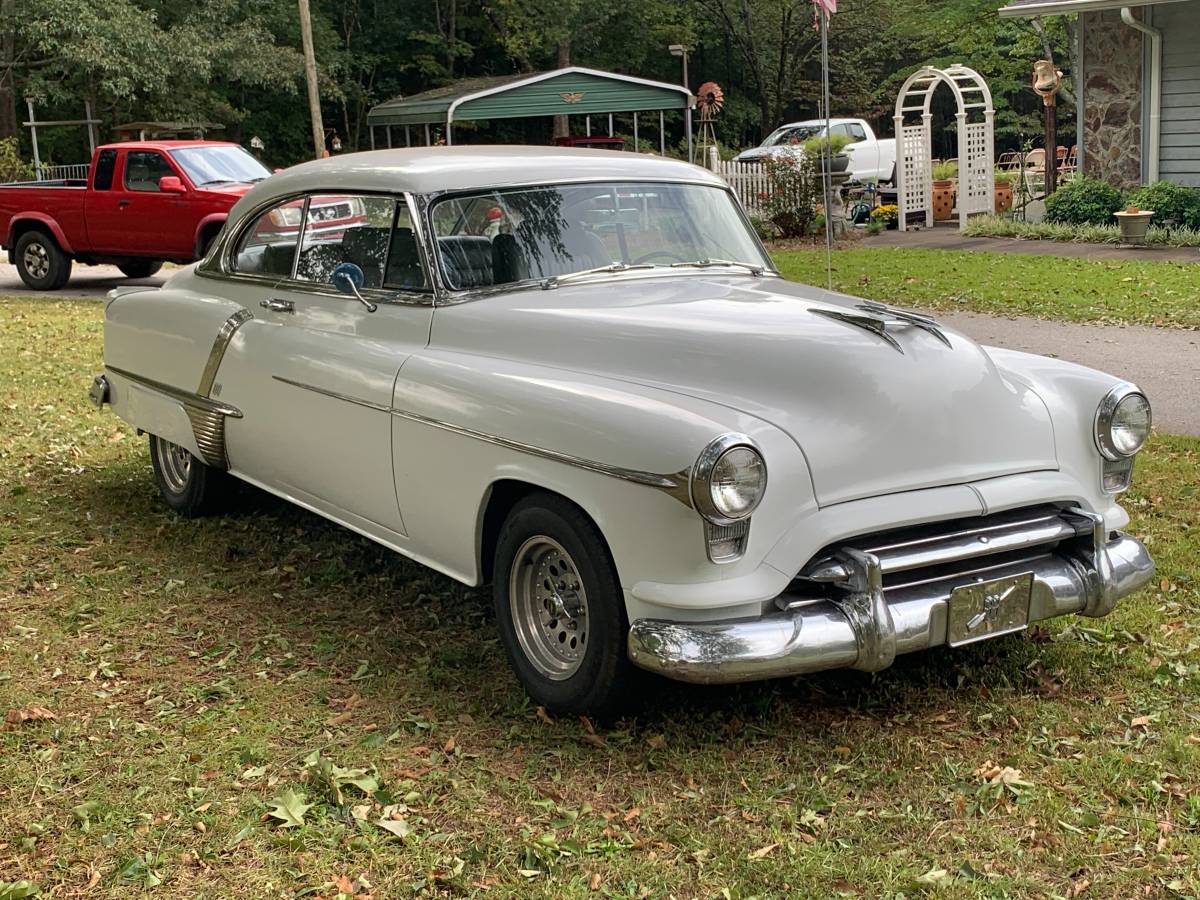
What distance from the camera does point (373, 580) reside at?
5.63 m

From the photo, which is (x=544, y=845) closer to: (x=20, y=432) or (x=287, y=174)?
(x=287, y=174)

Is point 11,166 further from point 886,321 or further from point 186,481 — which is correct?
point 886,321

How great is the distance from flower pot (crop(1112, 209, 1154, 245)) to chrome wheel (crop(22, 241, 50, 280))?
1388 centimetres

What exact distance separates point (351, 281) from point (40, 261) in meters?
13.3

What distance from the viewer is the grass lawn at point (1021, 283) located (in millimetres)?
12148

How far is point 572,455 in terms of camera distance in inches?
152

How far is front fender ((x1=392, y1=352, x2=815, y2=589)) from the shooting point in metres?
3.62

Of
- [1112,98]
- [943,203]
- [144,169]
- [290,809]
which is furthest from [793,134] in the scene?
[290,809]

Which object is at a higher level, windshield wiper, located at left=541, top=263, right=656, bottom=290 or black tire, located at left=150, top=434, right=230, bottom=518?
windshield wiper, located at left=541, top=263, right=656, bottom=290

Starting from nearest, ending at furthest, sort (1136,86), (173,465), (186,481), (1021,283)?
(186,481), (173,465), (1021,283), (1136,86)

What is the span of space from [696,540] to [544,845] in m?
0.91

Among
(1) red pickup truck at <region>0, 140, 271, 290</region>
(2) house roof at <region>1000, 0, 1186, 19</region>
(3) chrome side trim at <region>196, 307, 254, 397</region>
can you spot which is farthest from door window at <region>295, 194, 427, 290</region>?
(2) house roof at <region>1000, 0, 1186, 19</region>

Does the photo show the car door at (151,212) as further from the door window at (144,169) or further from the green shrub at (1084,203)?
the green shrub at (1084,203)

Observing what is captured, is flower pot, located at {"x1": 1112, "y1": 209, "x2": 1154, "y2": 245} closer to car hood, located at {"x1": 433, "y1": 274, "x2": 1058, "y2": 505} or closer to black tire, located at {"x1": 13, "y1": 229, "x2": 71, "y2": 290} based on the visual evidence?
black tire, located at {"x1": 13, "y1": 229, "x2": 71, "y2": 290}
